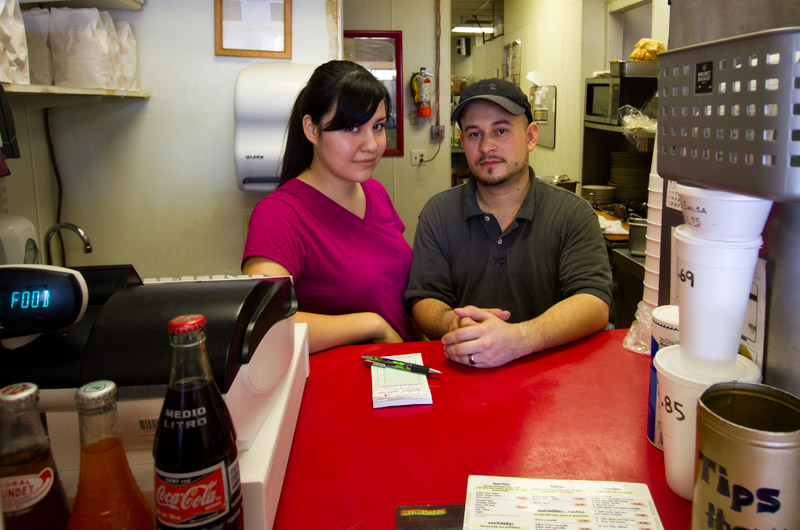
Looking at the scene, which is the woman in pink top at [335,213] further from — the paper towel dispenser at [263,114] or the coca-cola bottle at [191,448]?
the coca-cola bottle at [191,448]

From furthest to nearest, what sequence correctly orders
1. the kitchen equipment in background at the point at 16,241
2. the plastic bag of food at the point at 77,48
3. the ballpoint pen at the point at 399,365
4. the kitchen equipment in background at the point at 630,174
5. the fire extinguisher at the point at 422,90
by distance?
the fire extinguisher at the point at 422,90, the kitchen equipment in background at the point at 630,174, the plastic bag of food at the point at 77,48, the kitchen equipment in background at the point at 16,241, the ballpoint pen at the point at 399,365

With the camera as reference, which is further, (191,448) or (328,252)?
(328,252)

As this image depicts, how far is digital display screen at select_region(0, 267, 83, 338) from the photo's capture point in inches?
29.5

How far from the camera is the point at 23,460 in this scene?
60cm

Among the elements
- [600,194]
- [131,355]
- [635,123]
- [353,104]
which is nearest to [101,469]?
[131,355]

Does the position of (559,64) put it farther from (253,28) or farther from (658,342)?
(658,342)

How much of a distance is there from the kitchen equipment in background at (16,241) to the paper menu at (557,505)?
168 cm

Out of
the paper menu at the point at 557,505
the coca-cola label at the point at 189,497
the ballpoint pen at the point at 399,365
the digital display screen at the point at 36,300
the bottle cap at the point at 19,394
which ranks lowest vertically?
the paper menu at the point at 557,505

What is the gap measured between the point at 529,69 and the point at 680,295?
609 centimetres

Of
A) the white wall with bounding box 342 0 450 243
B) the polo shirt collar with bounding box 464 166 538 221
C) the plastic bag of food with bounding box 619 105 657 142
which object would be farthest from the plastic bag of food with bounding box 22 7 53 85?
the plastic bag of food with bounding box 619 105 657 142

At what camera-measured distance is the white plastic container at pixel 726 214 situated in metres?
0.66

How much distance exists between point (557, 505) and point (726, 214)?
0.45m

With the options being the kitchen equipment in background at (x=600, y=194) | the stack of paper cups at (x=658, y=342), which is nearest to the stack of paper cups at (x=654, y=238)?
the stack of paper cups at (x=658, y=342)

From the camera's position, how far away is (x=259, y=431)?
880mm
